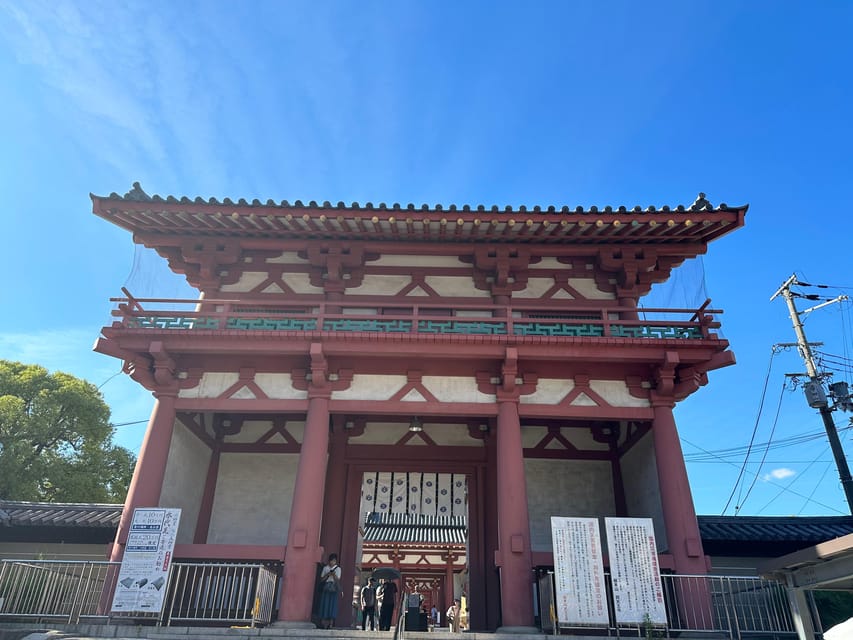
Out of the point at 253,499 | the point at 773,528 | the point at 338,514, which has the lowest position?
the point at 338,514

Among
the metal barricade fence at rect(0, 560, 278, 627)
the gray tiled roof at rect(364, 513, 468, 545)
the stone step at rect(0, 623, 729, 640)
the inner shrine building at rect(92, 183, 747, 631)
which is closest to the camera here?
the stone step at rect(0, 623, 729, 640)

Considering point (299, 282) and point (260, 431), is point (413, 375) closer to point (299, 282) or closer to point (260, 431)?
point (299, 282)

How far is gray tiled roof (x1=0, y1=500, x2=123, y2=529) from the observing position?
600 inches

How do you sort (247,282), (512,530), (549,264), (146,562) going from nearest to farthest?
(146,562) < (512,530) < (247,282) < (549,264)

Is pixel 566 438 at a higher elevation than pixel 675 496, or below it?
higher

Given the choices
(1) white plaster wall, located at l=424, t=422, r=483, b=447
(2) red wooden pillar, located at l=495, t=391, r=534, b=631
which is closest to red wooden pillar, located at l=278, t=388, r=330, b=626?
(2) red wooden pillar, located at l=495, t=391, r=534, b=631

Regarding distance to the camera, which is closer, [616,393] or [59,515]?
[616,393]

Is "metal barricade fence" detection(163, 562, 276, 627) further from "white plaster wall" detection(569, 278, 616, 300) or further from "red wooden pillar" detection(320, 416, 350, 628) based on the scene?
"white plaster wall" detection(569, 278, 616, 300)

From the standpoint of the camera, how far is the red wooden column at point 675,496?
11445 mm

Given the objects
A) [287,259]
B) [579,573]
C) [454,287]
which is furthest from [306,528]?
[287,259]

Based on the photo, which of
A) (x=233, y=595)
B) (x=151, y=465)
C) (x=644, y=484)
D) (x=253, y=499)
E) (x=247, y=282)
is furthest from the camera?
(x=247, y=282)

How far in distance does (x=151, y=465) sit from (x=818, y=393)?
2181 centimetres

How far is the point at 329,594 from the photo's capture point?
39.4 ft

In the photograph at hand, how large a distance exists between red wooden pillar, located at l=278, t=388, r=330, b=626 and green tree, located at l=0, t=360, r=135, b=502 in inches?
707
